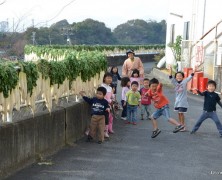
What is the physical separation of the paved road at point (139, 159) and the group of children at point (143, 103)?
29 cm

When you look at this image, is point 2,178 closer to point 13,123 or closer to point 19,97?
point 13,123

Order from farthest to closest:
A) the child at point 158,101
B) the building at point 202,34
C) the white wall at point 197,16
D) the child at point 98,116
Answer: the white wall at point 197,16 → the building at point 202,34 → the child at point 158,101 → the child at point 98,116

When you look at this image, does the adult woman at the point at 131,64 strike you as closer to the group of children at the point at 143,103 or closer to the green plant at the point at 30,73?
the group of children at the point at 143,103

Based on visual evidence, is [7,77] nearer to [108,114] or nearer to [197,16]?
[108,114]

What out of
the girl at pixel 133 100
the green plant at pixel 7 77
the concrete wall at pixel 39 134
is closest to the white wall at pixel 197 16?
the girl at pixel 133 100

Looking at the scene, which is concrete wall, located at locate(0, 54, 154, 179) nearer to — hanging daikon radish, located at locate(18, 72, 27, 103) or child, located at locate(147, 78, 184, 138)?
hanging daikon radish, located at locate(18, 72, 27, 103)

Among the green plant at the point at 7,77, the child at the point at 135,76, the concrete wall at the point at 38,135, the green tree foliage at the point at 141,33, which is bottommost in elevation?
the concrete wall at the point at 38,135

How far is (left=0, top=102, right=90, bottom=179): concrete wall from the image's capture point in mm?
6734

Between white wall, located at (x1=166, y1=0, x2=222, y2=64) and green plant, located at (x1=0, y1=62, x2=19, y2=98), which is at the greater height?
white wall, located at (x1=166, y1=0, x2=222, y2=64)

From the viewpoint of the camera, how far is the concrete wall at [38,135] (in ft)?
22.1

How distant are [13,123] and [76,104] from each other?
271 cm

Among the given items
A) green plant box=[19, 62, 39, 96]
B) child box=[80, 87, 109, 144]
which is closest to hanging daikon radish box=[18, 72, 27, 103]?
green plant box=[19, 62, 39, 96]

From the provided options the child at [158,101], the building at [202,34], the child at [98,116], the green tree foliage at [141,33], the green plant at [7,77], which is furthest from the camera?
the green tree foliage at [141,33]

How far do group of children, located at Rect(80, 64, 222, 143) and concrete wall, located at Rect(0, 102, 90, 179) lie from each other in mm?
404
